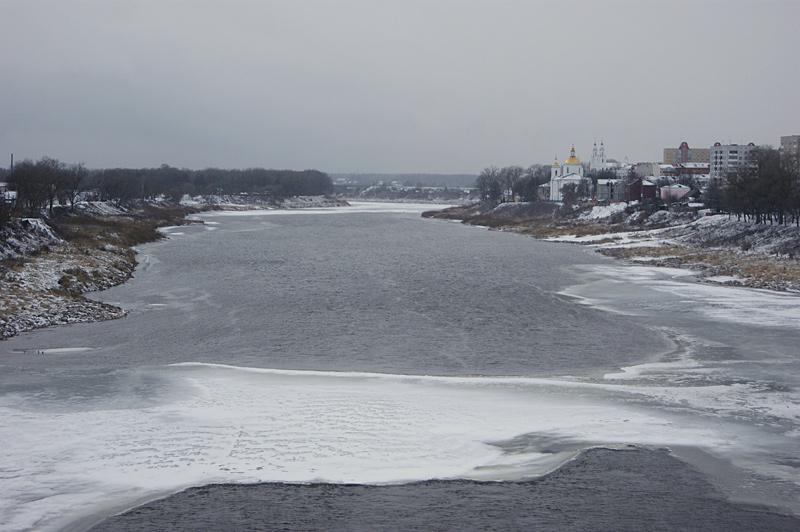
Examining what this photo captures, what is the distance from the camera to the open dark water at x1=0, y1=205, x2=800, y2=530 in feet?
33.7

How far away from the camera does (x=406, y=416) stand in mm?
14031

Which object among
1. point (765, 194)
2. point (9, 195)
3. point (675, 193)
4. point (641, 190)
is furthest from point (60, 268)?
point (641, 190)

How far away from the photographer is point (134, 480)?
435 inches

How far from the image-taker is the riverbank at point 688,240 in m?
36.5

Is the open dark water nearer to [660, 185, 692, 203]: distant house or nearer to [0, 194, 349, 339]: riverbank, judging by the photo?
[0, 194, 349, 339]: riverbank

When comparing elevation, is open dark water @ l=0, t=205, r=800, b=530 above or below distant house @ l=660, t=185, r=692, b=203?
below

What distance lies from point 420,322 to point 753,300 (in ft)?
40.4

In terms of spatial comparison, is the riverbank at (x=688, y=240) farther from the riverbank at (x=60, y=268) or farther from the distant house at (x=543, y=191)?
the distant house at (x=543, y=191)

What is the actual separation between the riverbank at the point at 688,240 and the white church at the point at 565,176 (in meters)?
33.4

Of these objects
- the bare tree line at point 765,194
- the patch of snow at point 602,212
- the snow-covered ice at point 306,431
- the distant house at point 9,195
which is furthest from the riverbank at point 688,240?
the distant house at point 9,195

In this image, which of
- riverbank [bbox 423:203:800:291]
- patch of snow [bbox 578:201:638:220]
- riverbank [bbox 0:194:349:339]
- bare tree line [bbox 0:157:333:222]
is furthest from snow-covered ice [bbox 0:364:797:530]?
patch of snow [bbox 578:201:638:220]

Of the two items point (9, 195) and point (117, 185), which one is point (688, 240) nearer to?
point (9, 195)

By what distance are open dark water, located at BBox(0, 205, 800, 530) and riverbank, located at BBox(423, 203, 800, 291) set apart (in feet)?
29.7

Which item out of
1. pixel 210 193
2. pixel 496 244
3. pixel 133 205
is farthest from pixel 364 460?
pixel 210 193
